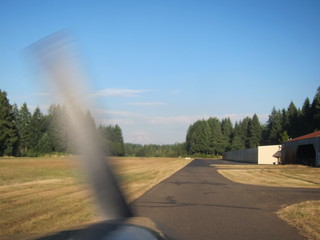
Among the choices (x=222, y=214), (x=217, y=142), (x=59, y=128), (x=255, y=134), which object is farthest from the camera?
(x=217, y=142)

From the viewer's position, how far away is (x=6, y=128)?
75438mm

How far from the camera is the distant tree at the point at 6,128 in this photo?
242ft

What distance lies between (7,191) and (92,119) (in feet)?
42.2

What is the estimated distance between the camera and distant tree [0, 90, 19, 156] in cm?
7380


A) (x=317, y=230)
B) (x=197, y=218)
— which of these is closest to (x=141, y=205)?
(x=197, y=218)

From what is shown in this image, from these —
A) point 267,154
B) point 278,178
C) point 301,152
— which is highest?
point 301,152

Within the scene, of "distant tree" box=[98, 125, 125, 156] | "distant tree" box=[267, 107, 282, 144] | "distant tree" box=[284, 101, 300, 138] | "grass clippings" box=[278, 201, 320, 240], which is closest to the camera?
"distant tree" box=[98, 125, 125, 156]

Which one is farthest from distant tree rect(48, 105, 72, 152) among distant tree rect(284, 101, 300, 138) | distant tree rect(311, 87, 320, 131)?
distant tree rect(284, 101, 300, 138)

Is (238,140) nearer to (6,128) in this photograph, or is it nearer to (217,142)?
(217,142)

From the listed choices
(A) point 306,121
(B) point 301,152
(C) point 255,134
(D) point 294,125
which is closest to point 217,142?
(C) point 255,134

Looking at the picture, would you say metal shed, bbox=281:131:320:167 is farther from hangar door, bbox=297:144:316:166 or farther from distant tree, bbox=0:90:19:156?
distant tree, bbox=0:90:19:156

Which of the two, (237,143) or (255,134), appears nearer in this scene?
(255,134)

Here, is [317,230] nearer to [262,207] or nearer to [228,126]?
[262,207]

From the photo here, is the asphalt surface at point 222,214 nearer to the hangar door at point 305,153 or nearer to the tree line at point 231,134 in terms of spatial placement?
the hangar door at point 305,153
